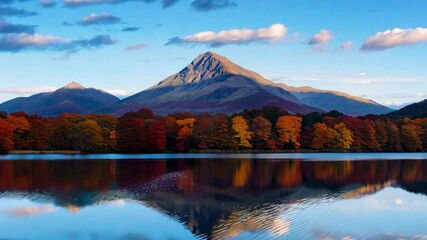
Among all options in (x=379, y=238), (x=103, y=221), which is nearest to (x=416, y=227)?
(x=379, y=238)

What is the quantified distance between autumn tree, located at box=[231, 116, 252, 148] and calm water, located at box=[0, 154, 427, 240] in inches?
2999

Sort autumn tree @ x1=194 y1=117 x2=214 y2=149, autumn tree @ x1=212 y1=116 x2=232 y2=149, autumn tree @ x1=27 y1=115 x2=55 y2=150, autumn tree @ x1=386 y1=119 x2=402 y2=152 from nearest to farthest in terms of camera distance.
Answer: autumn tree @ x1=27 y1=115 x2=55 y2=150 < autumn tree @ x1=212 y1=116 x2=232 y2=149 < autumn tree @ x1=194 y1=117 x2=214 y2=149 < autumn tree @ x1=386 y1=119 x2=402 y2=152

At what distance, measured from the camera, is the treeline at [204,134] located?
413 feet

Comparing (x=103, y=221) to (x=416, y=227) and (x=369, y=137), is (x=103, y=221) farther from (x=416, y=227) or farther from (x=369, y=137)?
(x=369, y=137)

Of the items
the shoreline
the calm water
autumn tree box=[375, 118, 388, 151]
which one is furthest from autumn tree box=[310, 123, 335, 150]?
the calm water

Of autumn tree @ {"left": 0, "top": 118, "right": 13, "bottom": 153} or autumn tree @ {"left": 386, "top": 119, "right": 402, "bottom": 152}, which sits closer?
autumn tree @ {"left": 0, "top": 118, "right": 13, "bottom": 153}

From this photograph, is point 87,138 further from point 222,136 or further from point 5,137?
point 222,136

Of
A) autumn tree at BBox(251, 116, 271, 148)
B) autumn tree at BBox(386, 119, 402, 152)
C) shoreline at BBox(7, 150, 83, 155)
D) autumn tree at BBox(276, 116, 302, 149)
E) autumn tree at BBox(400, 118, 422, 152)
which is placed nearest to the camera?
shoreline at BBox(7, 150, 83, 155)

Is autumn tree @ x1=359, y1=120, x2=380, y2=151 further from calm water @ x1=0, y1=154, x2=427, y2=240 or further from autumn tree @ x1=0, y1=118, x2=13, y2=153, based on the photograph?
autumn tree @ x1=0, y1=118, x2=13, y2=153

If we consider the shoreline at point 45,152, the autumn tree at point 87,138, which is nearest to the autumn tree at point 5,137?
the shoreline at point 45,152

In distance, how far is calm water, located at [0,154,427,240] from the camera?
2450cm

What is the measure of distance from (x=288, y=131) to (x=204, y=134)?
2271cm

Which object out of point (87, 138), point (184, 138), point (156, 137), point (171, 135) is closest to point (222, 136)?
point (184, 138)

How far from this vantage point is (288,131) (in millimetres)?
136250
